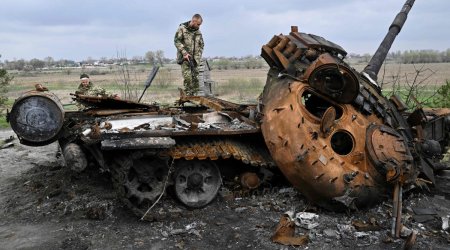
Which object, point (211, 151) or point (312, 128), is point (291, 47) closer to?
point (312, 128)

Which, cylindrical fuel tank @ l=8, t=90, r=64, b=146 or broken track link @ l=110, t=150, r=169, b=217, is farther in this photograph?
cylindrical fuel tank @ l=8, t=90, r=64, b=146

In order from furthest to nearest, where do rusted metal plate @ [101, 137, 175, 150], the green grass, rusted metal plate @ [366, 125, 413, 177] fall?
the green grass < rusted metal plate @ [366, 125, 413, 177] < rusted metal plate @ [101, 137, 175, 150]

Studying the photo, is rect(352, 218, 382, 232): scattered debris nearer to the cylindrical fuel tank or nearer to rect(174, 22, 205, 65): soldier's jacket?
the cylindrical fuel tank

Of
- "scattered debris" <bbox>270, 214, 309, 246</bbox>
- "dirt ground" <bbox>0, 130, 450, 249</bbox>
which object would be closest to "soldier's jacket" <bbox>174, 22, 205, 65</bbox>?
"dirt ground" <bbox>0, 130, 450, 249</bbox>

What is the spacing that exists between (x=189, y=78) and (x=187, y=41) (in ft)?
2.69

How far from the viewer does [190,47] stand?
1166 cm

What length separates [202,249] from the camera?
19.5 feet

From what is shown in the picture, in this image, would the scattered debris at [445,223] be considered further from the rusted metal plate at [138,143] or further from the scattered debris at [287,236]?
the rusted metal plate at [138,143]

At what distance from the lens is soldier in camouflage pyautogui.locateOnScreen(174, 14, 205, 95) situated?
37.9 ft

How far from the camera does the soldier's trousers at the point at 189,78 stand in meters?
11.6

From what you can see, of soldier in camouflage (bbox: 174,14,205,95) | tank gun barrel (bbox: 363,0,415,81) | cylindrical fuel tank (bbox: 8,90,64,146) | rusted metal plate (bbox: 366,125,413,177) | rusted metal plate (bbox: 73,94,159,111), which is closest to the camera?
rusted metal plate (bbox: 366,125,413,177)

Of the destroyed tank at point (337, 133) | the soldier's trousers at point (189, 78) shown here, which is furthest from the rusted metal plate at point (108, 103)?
the soldier's trousers at point (189, 78)

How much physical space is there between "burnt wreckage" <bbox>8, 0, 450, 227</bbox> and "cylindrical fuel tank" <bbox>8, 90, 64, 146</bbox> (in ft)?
0.04

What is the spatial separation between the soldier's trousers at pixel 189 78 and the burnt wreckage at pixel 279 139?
12.5 ft
